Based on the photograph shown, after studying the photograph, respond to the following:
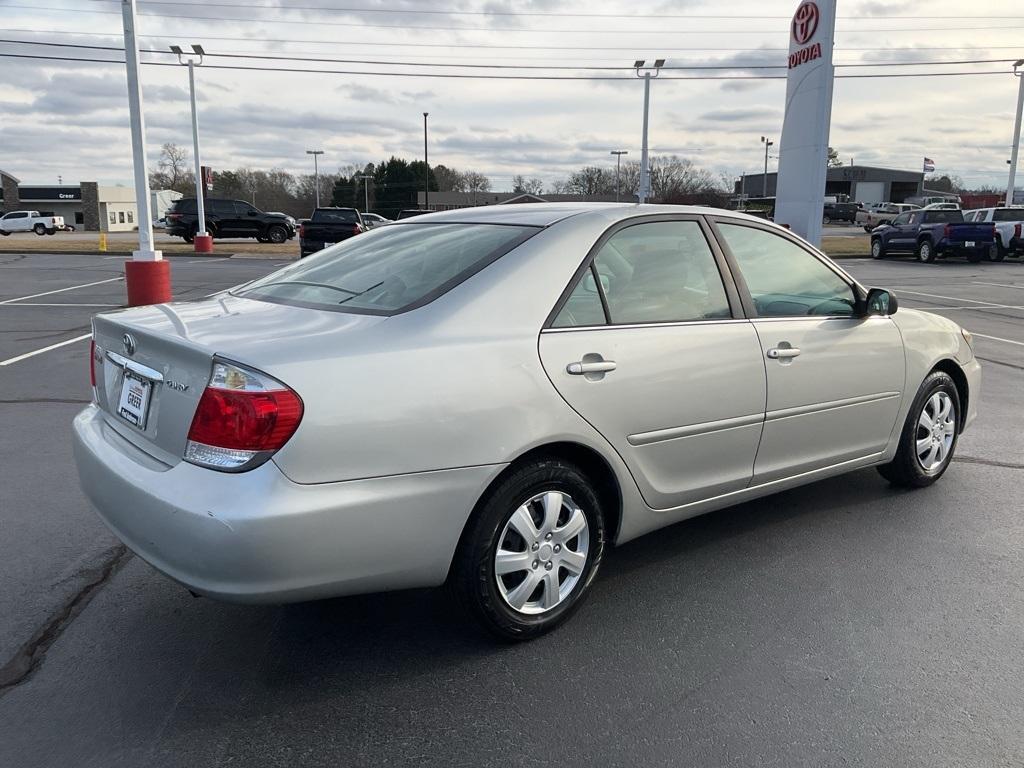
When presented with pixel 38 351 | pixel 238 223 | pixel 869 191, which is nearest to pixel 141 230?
pixel 38 351

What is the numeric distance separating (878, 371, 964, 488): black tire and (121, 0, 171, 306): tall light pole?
10.00m

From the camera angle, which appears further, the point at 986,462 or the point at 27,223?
the point at 27,223

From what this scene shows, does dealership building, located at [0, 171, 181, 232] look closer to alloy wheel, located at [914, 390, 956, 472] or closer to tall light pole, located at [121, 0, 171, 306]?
tall light pole, located at [121, 0, 171, 306]

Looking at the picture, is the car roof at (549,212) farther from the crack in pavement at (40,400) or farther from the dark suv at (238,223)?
the dark suv at (238,223)

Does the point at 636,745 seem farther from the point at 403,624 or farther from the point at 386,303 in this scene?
the point at 386,303

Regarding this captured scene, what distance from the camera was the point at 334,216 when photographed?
81.2 ft

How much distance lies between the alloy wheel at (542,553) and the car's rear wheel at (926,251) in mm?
26379

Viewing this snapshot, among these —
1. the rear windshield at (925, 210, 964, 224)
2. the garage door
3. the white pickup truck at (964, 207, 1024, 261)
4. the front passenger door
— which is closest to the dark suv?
the rear windshield at (925, 210, 964, 224)

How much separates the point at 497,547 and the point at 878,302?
249cm

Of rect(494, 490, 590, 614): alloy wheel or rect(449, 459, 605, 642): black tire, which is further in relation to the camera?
rect(494, 490, 590, 614): alloy wheel

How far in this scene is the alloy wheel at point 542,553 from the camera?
2963 millimetres

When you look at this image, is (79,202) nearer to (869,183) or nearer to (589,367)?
(869,183)

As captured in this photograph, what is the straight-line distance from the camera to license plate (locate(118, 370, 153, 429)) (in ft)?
9.41

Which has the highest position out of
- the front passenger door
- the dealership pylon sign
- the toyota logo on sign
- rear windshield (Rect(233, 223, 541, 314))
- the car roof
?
the toyota logo on sign
